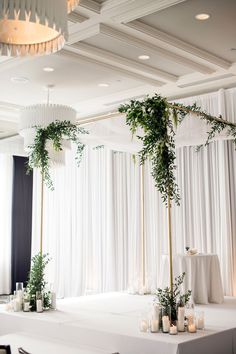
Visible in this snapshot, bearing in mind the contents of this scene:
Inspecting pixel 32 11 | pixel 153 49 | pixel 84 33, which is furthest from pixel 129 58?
pixel 32 11

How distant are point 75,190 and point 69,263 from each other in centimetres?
143

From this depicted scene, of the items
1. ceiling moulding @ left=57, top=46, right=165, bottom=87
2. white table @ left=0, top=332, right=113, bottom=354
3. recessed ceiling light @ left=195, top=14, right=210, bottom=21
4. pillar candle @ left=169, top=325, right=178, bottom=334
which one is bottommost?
white table @ left=0, top=332, right=113, bottom=354

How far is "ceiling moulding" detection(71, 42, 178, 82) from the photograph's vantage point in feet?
19.6

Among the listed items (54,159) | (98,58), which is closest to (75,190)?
(54,159)

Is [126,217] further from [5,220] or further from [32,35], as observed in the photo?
[32,35]

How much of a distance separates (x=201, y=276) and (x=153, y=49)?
2993 mm

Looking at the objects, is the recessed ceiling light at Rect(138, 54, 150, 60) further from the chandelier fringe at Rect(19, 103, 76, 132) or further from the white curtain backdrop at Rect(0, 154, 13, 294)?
the white curtain backdrop at Rect(0, 154, 13, 294)

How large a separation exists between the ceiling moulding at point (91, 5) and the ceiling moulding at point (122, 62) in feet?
2.85

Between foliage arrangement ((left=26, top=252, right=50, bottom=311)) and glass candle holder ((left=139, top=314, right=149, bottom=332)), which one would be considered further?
foliage arrangement ((left=26, top=252, right=50, bottom=311))

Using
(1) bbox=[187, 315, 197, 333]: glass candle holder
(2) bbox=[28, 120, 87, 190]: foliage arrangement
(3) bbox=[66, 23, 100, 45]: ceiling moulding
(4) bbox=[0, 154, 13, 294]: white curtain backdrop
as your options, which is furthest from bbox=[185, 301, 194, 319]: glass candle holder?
(4) bbox=[0, 154, 13, 294]: white curtain backdrop

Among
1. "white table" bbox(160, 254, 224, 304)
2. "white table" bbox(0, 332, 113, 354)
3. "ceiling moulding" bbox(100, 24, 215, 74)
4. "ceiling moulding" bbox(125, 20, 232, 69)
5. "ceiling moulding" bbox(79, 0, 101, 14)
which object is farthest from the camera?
"white table" bbox(160, 254, 224, 304)

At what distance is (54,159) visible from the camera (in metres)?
6.55

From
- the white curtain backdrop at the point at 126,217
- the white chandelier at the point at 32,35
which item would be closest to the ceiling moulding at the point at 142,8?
the white curtain backdrop at the point at 126,217

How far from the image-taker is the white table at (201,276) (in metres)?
6.55
